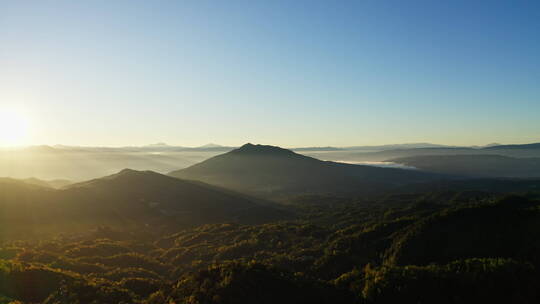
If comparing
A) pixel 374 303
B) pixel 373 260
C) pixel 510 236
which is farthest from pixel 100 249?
pixel 510 236

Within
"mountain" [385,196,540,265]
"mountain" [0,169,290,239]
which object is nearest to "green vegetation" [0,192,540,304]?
"mountain" [385,196,540,265]

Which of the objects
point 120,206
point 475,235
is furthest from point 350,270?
point 120,206

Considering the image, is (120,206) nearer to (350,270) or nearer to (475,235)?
(350,270)

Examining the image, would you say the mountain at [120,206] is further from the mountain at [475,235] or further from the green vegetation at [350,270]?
the mountain at [475,235]

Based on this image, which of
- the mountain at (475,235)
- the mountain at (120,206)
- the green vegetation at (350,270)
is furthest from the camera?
the mountain at (120,206)

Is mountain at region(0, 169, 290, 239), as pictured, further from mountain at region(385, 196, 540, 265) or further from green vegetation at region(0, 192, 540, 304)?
mountain at region(385, 196, 540, 265)

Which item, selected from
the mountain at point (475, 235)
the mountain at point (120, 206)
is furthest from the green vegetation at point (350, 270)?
the mountain at point (120, 206)

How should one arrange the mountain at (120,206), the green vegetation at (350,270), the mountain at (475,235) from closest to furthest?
1. the green vegetation at (350,270)
2. the mountain at (475,235)
3. the mountain at (120,206)

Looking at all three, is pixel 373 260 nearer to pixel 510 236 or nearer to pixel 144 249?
pixel 510 236
